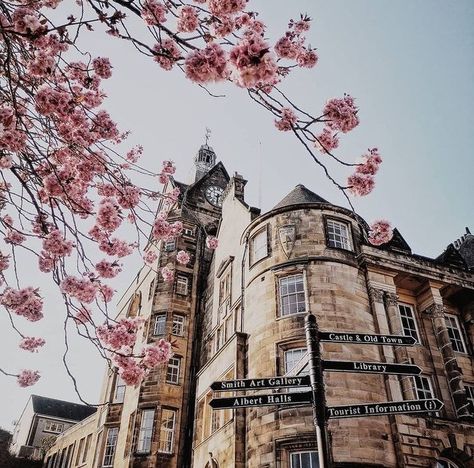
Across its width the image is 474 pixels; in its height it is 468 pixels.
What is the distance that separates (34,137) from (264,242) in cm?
1460

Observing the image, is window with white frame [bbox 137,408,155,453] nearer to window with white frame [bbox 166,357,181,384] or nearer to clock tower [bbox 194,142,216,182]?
window with white frame [bbox 166,357,181,384]

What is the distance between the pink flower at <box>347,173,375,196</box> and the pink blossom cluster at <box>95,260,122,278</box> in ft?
13.7

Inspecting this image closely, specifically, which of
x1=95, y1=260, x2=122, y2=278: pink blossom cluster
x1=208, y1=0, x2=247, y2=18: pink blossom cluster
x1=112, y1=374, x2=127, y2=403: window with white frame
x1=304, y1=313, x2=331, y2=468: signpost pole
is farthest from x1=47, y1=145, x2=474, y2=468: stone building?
x1=208, y1=0, x2=247, y2=18: pink blossom cluster

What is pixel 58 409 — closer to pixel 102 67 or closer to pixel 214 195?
pixel 214 195

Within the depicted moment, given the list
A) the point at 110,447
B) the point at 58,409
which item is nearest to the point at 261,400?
the point at 110,447

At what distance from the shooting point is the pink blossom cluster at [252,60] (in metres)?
3.67

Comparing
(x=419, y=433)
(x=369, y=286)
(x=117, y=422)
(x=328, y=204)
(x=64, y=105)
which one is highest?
(x=328, y=204)

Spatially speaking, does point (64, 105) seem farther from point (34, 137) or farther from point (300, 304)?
point (300, 304)

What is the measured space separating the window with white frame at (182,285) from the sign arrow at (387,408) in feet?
73.8

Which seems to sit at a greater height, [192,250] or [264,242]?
[192,250]

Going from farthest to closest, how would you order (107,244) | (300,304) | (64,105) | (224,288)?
(224,288), (300,304), (107,244), (64,105)

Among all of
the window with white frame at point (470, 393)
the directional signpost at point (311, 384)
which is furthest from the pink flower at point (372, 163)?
the window with white frame at point (470, 393)

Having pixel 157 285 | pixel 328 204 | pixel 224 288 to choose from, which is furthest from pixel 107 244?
pixel 157 285

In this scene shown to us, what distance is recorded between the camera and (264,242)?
65.1 ft
